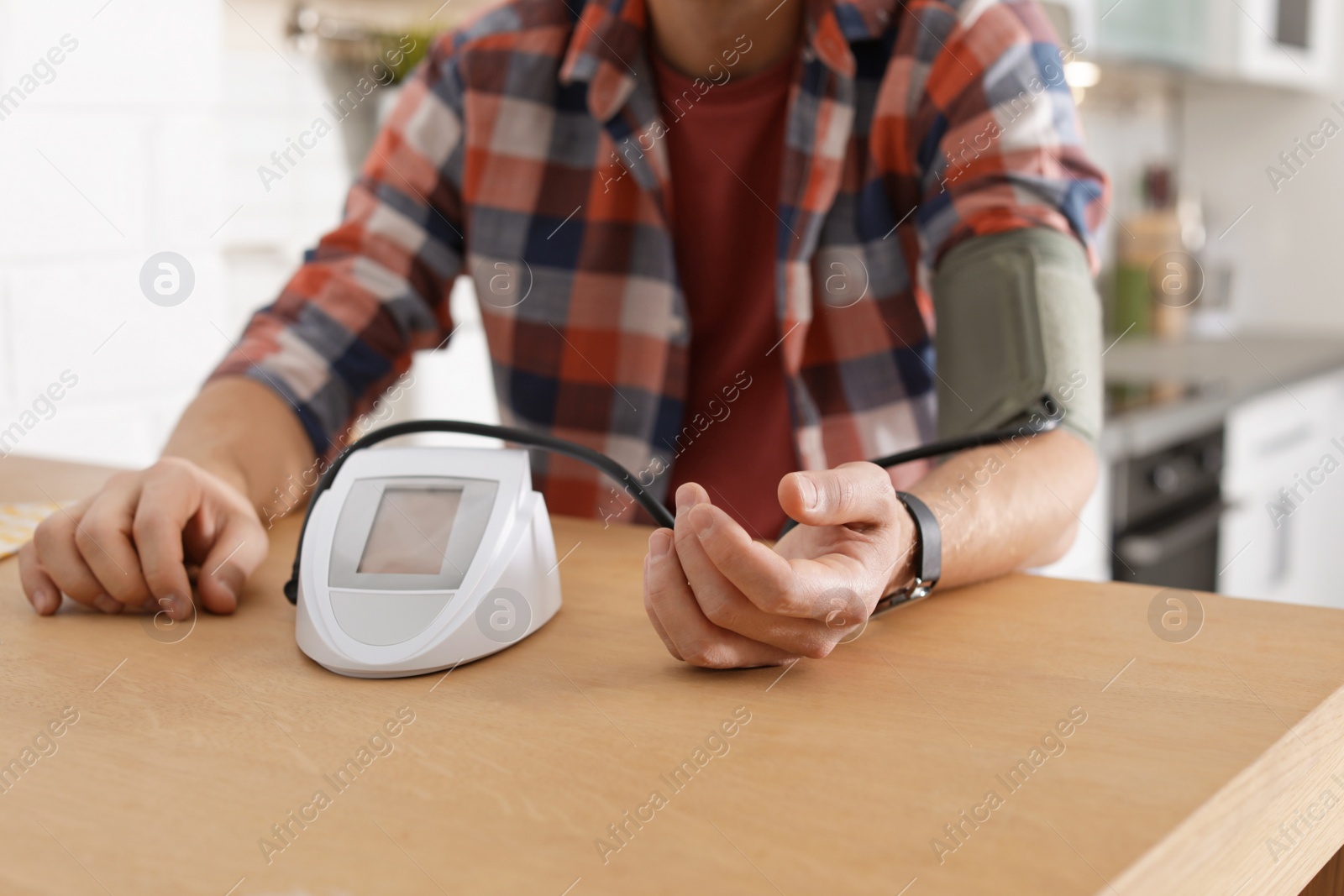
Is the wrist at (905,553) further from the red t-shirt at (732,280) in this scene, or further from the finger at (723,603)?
the red t-shirt at (732,280)

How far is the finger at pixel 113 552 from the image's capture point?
1.86ft

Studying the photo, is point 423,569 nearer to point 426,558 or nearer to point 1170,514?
point 426,558

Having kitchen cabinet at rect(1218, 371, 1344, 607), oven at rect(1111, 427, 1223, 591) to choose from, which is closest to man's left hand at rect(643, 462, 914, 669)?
oven at rect(1111, 427, 1223, 591)

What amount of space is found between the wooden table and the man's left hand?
0.6 inches

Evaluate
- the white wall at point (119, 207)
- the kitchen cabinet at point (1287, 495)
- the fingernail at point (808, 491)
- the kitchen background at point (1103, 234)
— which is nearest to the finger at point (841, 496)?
the fingernail at point (808, 491)

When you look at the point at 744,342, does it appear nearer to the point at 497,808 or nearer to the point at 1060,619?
the point at 1060,619

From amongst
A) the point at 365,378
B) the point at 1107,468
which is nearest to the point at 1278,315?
the point at 1107,468

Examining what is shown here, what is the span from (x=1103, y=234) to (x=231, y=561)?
0.95m

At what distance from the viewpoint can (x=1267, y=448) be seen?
2250mm

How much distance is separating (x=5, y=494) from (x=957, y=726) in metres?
0.73

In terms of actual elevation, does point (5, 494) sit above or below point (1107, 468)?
above

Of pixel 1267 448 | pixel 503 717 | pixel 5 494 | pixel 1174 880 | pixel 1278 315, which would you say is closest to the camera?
pixel 1174 880

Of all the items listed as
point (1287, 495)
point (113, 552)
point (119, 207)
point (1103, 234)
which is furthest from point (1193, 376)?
point (113, 552)

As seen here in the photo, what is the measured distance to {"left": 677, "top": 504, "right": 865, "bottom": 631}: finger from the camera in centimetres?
44
